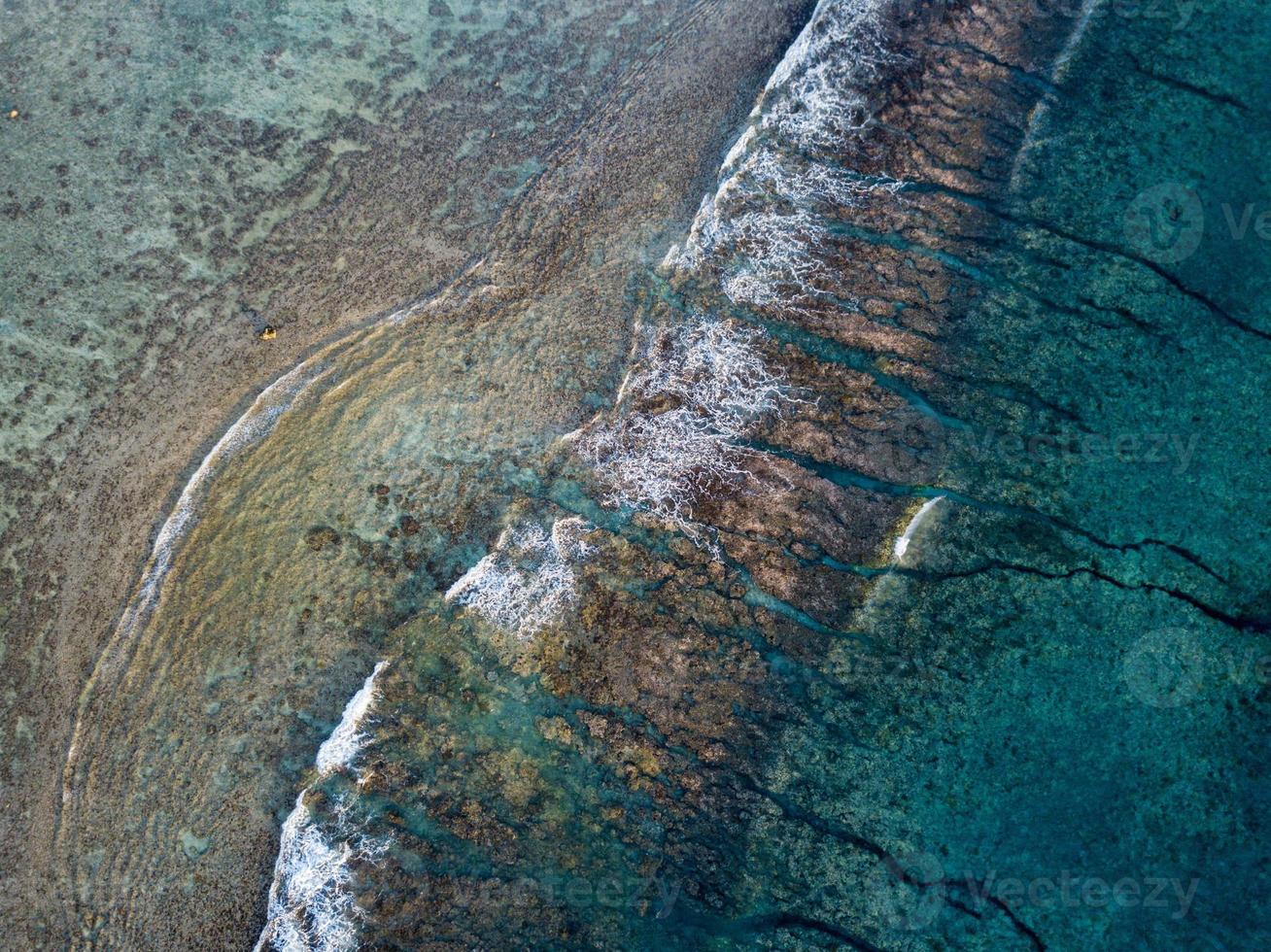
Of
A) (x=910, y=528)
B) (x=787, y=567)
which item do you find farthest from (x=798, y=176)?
(x=787, y=567)

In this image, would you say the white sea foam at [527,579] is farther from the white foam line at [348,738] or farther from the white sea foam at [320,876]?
the white sea foam at [320,876]

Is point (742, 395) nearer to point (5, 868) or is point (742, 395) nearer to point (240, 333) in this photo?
point (240, 333)

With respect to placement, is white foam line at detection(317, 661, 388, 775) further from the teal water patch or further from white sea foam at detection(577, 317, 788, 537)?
the teal water patch

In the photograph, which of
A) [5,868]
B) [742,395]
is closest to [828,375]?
[742,395]

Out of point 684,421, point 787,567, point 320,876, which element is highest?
point 684,421

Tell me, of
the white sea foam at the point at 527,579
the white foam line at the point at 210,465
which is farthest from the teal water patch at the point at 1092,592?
the white foam line at the point at 210,465

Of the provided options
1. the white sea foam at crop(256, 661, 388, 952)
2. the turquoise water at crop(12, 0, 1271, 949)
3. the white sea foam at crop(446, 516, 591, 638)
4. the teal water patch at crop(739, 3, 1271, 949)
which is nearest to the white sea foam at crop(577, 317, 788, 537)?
the turquoise water at crop(12, 0, 1271, 949)

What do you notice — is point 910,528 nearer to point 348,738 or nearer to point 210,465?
point 348,738
